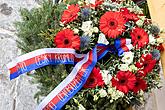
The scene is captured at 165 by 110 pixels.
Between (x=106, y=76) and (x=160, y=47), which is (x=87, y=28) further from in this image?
(x=160, y=47)

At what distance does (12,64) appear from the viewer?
1.54 m

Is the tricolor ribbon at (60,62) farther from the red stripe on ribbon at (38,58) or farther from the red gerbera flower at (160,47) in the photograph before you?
the red gerbera flower at (160,47)

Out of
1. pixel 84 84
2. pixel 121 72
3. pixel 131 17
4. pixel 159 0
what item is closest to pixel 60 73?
pixel 84 84

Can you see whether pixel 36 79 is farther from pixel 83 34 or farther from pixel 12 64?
pixel 83 34

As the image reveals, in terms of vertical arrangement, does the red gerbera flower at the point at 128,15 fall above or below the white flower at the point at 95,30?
above

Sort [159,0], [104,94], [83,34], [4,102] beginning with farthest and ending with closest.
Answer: [4,102] < [159,0] < [83,34] < [104,94]

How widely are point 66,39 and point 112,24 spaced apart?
0.20 m

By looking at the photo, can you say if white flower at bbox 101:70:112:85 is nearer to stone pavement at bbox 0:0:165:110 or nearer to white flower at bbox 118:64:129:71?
white flower at bbox 118:64:129:71

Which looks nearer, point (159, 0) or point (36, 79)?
point (36, 79)

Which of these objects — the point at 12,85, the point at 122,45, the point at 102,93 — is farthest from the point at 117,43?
the point at 12,85

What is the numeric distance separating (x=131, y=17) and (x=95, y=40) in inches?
7.8

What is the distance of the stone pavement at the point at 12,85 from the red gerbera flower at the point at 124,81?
0.56 m

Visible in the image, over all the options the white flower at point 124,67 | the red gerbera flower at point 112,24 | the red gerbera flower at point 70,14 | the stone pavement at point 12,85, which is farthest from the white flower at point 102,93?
the stone pavement at point 12,85

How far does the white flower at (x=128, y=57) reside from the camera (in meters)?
1.52
